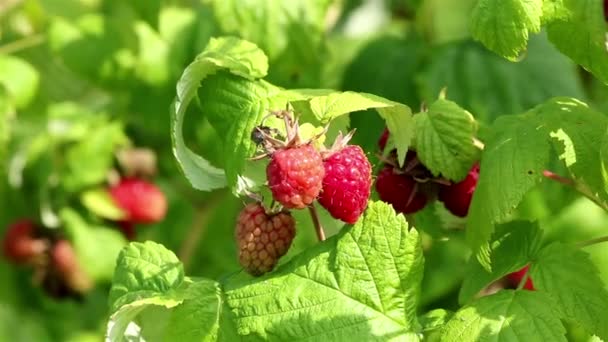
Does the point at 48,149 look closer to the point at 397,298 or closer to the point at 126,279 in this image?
the point at 126,279

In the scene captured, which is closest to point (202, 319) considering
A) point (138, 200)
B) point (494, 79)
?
point (494, 79)

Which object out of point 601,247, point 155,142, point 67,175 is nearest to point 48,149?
point 67,175

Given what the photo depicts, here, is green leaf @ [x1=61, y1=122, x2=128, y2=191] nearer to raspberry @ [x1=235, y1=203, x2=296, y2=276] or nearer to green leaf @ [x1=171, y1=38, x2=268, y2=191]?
green leaf @ [x1=171, y1=38, x2=268, y2=191]

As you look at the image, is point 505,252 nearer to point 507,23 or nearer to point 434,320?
point 434,320

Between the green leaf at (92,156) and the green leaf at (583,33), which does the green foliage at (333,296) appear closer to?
the green leaf at (583,33)

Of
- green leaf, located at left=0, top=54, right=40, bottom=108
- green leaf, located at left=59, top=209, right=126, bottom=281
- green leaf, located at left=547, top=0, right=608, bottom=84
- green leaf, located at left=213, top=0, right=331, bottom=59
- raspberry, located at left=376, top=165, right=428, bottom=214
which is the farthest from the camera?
green leaf, located at left=59, top=209, right=126, bottom=281

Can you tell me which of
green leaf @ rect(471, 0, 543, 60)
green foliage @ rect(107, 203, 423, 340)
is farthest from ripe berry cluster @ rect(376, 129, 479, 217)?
green leaf @ rect(471, 0, 543, 60)
